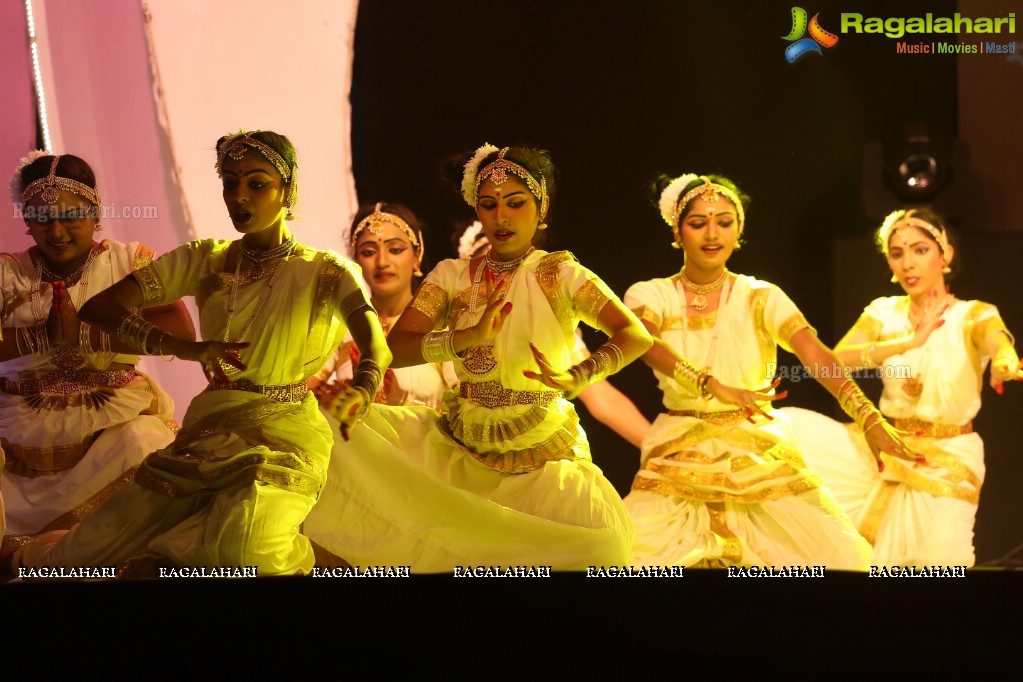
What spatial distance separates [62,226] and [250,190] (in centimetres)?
94

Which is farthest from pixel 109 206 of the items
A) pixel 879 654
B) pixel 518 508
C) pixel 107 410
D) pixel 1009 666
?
pixel 1009 666

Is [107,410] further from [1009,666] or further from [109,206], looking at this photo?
[1009,666]

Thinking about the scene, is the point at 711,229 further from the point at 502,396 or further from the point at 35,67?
the point at 35,67

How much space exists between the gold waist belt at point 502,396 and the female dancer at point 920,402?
45.6 inches

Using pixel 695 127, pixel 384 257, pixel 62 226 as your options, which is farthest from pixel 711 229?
pixel 62 226

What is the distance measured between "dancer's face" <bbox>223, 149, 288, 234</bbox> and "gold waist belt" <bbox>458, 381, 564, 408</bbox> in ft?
3.15

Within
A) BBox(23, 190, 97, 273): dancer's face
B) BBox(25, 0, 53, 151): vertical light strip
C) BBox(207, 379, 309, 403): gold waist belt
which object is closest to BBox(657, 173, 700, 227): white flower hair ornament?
BBox(207, 379, 309, 403): gold waist belt

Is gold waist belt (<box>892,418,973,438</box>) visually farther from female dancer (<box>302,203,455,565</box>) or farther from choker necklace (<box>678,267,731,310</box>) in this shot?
female dancer (<box>302,203,455,565</box>)

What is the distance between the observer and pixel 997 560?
5051 mm

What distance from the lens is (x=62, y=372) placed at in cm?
477

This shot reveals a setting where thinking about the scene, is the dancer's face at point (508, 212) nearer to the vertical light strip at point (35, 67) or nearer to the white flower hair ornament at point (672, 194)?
the white flower hair ornament at point (672, 194)

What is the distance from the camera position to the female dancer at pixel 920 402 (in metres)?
4.80

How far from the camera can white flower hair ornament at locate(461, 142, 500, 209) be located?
4.62 m

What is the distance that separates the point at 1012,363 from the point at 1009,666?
1.31m
